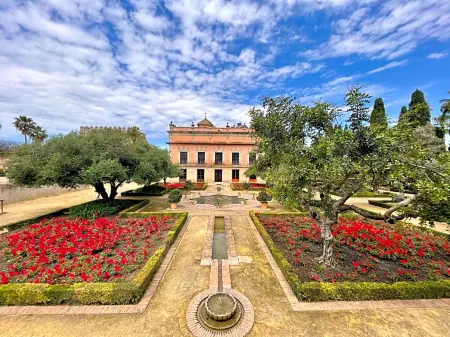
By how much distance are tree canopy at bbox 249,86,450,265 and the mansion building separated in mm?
24049

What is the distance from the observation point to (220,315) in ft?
13.6

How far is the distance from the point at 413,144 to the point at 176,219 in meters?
10.3

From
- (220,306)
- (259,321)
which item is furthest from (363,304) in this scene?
(220,306)

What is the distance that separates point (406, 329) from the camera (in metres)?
4.14

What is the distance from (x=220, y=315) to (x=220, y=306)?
0.98 ft

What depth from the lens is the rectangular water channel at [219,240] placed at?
7.43 metres

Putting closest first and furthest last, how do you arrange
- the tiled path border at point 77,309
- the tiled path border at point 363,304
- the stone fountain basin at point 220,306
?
the stone fountain basin at point 220,306 → the tiled path border at point 77,309 → the tiled path border at point 363,304

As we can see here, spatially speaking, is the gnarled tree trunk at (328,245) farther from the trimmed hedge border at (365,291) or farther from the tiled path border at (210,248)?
the tiled path border at (210,248)

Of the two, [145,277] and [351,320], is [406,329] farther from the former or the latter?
[145,277]

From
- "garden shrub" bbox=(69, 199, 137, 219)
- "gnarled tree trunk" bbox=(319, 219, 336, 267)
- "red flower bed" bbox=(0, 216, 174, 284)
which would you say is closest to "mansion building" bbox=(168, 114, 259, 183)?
"garden shrub" bbox=(69, 199, 137, 219)

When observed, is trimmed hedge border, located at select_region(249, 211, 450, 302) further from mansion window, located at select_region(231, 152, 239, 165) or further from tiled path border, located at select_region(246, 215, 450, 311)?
mansion window, located at select_region(231, 152, 239, 165)

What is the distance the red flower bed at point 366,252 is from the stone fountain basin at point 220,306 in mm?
2301

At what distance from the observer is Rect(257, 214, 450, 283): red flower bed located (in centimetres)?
584

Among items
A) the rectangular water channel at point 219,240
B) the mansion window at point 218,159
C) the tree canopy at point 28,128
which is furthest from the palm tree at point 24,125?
the rectangular water channel at point 219,240
